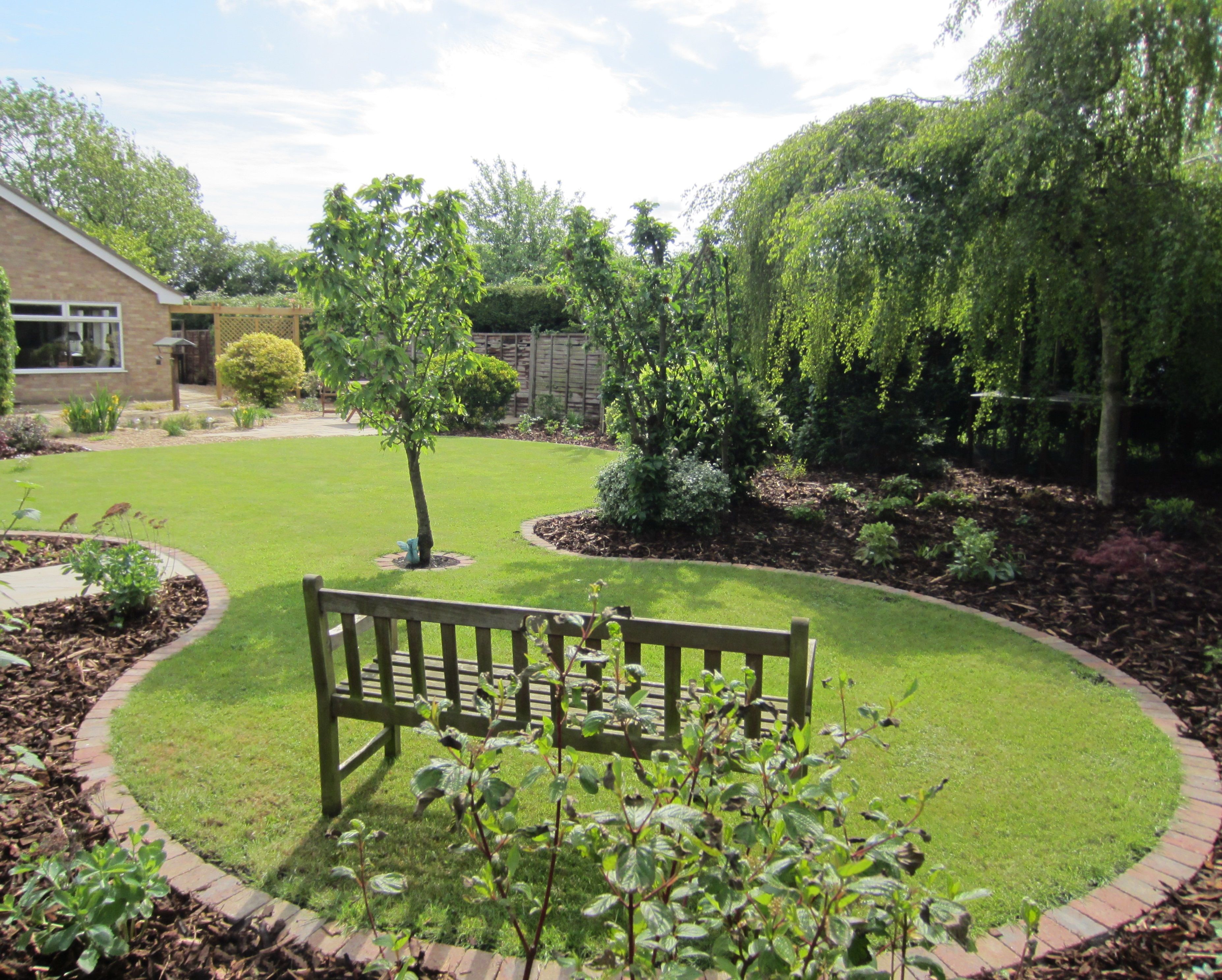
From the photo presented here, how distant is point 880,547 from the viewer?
6.33 meters

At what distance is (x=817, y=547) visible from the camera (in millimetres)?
6910

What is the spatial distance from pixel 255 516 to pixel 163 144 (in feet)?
138

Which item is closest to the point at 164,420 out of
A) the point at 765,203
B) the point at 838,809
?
the point at 765,203

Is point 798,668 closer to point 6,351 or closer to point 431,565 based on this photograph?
point 431,565

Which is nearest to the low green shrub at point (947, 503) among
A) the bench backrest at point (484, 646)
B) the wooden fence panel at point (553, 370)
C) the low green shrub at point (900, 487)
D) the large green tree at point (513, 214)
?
the low green shrub at point (900, 487)

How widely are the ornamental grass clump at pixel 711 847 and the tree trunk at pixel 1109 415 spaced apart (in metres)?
6.86

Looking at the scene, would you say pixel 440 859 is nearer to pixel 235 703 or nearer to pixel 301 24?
pixel 235 703

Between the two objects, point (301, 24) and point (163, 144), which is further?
point (163, 144)

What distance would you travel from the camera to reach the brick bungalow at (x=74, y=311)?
1792 cm

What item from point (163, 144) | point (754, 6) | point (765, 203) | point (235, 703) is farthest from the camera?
point (163, 144)

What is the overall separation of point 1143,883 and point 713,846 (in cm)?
210

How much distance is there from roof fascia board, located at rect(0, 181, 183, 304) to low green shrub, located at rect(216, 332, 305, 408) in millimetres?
2602

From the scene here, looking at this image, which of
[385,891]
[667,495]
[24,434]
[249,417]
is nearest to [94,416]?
[24,434]

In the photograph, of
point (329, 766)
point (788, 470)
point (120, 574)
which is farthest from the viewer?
point (788, 470)
